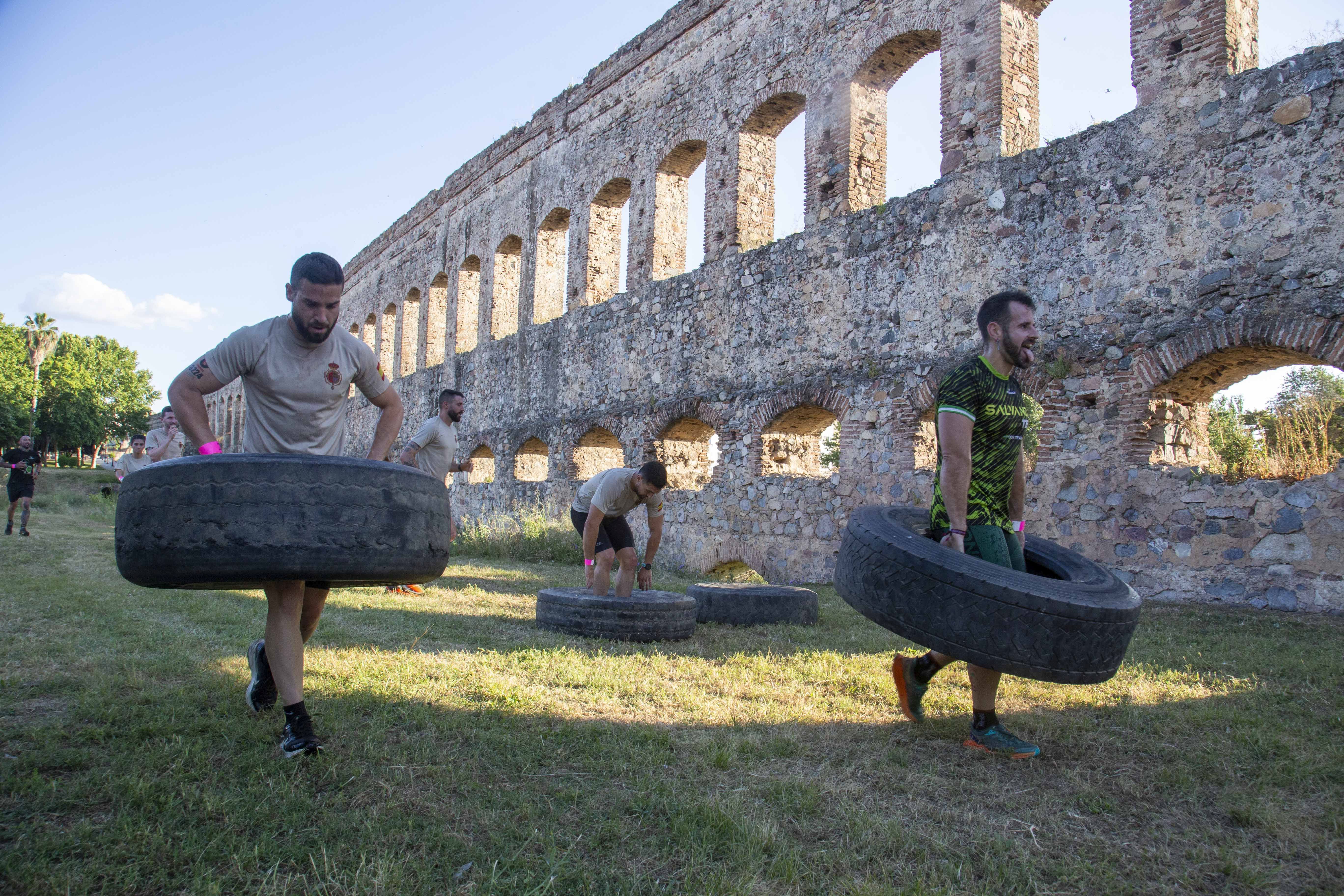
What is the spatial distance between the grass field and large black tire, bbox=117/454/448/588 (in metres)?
0.66

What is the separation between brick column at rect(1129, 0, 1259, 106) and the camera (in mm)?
6805

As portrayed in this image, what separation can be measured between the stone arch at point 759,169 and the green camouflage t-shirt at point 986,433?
784 centimetres

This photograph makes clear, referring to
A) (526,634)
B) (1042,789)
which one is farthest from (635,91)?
(1042,789)

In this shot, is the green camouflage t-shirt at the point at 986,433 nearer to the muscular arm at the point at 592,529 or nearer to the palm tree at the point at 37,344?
the muscular arm at the point at 592,529

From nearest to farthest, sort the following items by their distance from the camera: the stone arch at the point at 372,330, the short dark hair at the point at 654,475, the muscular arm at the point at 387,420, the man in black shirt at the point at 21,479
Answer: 1. the muscular arm at the point at 387,420
2. the short dark hair at the point at 654,475
3. the man in black shirt at the point at 21,479
4. the stone arch at the point at 372,330

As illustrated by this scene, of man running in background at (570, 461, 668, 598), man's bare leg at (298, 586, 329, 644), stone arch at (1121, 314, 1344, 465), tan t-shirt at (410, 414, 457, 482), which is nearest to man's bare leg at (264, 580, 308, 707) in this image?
man's bare leg at (298, 586, 329, 644)

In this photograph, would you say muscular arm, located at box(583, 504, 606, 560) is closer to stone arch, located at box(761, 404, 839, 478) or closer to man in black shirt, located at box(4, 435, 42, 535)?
stone arch, located at box(761, 404, 839, 478)

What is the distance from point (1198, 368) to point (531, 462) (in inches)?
455

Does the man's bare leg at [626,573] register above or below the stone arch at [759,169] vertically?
below

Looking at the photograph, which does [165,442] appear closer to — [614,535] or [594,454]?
[614,535]

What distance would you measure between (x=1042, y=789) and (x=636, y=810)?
150cm

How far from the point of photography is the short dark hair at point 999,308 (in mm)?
3533

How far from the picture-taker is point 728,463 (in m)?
10.7

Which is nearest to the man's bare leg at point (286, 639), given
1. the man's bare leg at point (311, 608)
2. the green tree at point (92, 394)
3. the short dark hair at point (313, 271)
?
the man's bare leg at point (311, 608)
